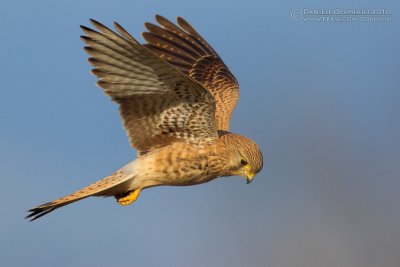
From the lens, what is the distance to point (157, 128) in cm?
771

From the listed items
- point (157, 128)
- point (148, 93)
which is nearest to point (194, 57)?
point (157, 128)

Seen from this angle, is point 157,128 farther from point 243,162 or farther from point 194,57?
point 194,57

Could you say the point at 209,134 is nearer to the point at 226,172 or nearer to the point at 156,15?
the point at 226,172

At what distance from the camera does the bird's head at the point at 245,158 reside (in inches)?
305

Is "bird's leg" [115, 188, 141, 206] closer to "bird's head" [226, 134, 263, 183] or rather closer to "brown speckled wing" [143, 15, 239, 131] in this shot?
"bird's head" [226, 134, 263, 183]

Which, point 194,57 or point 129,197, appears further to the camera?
point 194,57

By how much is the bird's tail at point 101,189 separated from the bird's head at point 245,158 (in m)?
1.00

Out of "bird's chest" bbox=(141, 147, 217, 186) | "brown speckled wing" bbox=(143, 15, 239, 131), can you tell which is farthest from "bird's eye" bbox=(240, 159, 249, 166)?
"brown speckled wing" bbox=(143, 15, 239, 131)

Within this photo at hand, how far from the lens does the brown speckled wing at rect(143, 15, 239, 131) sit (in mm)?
9461

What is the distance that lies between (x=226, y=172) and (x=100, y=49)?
1.87m

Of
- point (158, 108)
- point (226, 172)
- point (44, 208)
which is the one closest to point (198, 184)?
point (226, 172)

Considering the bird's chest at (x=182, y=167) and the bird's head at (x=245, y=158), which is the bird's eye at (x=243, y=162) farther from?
the bird's chest at (x=182, y=167)

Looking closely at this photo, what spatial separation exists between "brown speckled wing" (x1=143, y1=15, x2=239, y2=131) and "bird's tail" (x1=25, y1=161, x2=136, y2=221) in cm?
190

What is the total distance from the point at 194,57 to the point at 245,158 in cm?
256
